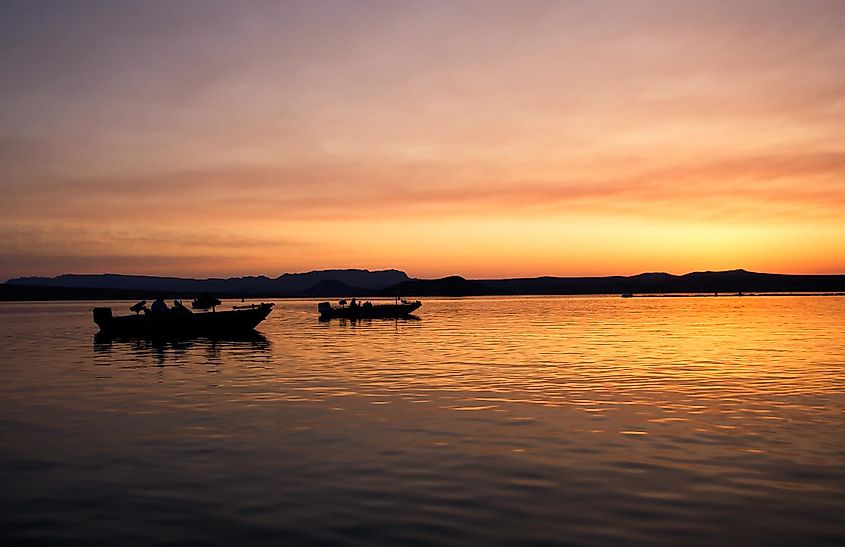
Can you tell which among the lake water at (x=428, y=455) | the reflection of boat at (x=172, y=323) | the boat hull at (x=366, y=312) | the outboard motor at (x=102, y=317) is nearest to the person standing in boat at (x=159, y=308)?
the reflection of boat at (x=172, y=323)

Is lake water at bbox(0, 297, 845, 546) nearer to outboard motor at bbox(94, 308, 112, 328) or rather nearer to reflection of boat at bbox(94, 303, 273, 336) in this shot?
reflection of boat at bbox(94, 303, 273, 336)

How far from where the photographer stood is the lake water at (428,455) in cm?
1107

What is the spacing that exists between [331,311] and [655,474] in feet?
285

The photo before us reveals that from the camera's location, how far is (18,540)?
10.6 metres

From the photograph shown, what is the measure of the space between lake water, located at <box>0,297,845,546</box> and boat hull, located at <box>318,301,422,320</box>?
63.5 metres

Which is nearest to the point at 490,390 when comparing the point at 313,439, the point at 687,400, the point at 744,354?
the point at 687,400

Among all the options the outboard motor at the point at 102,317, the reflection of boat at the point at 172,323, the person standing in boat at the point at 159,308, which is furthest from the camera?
the outboard motor at the point at 102,317

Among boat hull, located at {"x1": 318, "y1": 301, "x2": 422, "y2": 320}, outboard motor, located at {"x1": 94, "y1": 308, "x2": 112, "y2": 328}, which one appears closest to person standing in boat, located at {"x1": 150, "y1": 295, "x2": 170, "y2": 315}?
outboard motor, located at {"x1": 94, "y1": 308, "x2": 112, "y2": 328}

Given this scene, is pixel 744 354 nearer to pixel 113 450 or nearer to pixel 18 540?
pixel 113 450

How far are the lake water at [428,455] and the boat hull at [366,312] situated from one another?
208 ft

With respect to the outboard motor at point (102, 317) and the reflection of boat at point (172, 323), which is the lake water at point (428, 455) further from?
the outboard motor at point (102, 317)

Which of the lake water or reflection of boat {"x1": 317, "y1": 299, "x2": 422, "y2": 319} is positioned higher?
reflection of boat {"x1": 317, "y1": 299, "x2": 422, "y2": 319}

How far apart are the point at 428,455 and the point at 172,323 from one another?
1836 inches

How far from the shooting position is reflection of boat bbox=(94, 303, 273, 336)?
189ft
